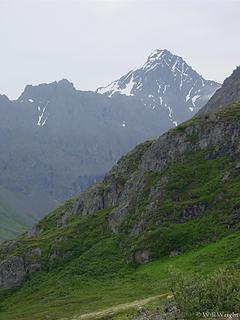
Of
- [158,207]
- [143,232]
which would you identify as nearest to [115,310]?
[143,232]

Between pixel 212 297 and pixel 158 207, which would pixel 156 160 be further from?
pixel 212 297

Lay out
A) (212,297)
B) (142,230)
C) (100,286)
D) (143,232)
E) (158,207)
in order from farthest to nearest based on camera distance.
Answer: (158,207) → (142,230) → (143,232) → (100,286) → (212,297)

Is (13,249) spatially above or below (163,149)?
below

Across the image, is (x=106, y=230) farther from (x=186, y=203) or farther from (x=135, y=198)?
(x=186, y=203)

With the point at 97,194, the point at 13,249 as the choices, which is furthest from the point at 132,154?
the point at 13,249

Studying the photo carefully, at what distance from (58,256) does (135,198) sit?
92.8 ft

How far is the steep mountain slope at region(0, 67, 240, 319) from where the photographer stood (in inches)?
4626

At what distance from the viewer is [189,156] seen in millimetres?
166125

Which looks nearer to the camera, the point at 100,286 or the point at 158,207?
the point at 100,286

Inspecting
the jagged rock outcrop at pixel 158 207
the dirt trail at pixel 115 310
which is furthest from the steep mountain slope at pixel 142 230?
the dirt trail at pixel 115 310

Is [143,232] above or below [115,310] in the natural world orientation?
above

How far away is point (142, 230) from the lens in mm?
145250

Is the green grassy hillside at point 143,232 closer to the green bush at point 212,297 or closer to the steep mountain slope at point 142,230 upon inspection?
the steep mountain slope at point 142,230

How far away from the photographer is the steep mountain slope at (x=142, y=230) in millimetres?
117500
